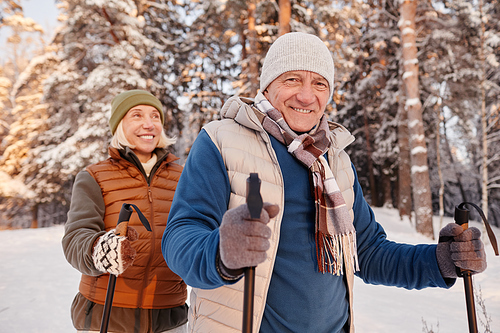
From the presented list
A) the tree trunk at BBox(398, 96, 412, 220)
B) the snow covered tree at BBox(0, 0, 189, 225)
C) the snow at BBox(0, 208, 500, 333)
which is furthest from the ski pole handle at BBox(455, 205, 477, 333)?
the tree trunk at BBox(398, 96, 412, 220)

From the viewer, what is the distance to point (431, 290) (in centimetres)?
577

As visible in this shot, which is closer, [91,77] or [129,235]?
[129,235]

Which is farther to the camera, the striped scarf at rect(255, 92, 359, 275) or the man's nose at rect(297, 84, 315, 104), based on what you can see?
the man's nose at rect(297, 84, 315, 104)

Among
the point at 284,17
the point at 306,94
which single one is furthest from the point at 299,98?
the point at 284,17

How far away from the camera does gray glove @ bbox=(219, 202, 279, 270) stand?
1030mm

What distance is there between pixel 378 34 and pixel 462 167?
34.0 feet

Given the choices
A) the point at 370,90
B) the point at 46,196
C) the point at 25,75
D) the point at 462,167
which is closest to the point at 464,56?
the point at 370,90

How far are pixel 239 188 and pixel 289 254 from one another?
406mm

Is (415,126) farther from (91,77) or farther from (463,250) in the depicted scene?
(91,77)

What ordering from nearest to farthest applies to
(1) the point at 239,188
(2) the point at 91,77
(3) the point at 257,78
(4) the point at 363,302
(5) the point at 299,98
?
(1) the point at 239,188 < (5) the point at 299,98 < (4) the point at 363,302 < (2) the point at 91,77 < (3) the point at 257,78

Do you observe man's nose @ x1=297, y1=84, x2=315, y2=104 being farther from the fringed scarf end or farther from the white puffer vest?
the fringed scarf end

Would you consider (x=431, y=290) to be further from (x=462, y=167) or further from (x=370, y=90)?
(x=462, y=167)

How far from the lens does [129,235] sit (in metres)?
1.88

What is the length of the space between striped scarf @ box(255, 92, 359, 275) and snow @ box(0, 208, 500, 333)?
2.81m
